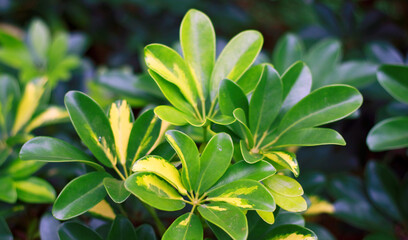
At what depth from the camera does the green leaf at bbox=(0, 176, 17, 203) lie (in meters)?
0.72

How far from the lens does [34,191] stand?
80 centimetres

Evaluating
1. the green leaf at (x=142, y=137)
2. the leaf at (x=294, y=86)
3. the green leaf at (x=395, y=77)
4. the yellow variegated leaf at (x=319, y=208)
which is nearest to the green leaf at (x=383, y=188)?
the yellow variegated leaf at (x=319, y=208)

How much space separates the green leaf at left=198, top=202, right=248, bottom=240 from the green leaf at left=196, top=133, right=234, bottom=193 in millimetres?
39

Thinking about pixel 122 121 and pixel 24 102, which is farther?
pixel 24 102

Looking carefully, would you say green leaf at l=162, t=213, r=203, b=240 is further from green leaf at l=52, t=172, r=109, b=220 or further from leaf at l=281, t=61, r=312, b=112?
leaf at l=281, t=61, r=312, b=112

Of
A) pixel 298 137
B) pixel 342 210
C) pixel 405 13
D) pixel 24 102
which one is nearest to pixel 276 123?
pixel 298 137

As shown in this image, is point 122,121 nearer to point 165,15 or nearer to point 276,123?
point 276,123

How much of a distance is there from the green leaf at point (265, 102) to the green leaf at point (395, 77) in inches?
11.9

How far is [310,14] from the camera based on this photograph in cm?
207

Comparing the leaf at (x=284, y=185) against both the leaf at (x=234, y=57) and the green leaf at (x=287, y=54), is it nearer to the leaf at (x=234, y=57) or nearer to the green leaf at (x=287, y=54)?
the leaf at (x=234, y=57)

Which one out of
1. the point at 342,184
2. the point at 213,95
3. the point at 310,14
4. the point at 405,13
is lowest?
the point at 342,184

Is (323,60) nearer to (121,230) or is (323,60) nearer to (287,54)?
(287,54)

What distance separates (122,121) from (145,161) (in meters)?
0.17

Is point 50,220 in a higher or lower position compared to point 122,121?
lower
